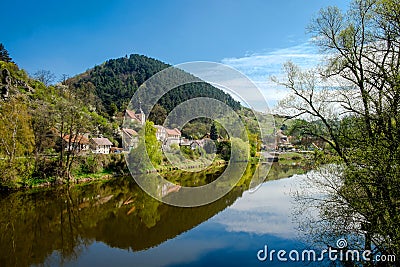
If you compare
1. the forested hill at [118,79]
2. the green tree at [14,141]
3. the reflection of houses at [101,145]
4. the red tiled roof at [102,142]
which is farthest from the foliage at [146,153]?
the forested hill at [118,79]

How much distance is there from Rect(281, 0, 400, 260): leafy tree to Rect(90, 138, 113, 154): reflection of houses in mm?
25313

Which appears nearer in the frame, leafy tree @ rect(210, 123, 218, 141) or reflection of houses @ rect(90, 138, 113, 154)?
leafy tree @ rect(210, 123, 218, 141)

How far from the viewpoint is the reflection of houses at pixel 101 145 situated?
2997 centimetres

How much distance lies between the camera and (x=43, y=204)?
49.8ft

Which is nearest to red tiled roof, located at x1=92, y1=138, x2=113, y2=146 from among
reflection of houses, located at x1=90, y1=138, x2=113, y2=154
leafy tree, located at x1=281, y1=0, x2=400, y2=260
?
reflection of houses, located at x1=90, y1=138, x2=113, y2=154

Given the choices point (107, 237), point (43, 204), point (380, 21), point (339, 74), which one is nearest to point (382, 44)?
point (380, 21)

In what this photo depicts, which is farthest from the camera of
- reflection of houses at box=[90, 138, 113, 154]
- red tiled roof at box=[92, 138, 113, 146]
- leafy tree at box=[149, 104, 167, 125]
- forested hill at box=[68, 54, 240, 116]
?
forested hill at box=[68, 54, 240, 116]

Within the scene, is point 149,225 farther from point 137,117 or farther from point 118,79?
point 118,79

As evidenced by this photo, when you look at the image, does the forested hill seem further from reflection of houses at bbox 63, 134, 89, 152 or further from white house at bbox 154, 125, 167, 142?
white house at bbox 154, 125, 167, 142

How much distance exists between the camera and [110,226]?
11703mm

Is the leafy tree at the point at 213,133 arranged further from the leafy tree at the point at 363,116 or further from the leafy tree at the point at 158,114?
the leafy tree at the point at 363,116

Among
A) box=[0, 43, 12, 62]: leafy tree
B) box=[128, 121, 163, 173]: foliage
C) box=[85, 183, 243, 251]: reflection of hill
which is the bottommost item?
box=[85, 183, 243, 251]: reflection of hill

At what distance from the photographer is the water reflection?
878cm

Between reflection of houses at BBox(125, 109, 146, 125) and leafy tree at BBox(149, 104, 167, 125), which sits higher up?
leafy tree at BBox(149, 104, 167, 125)
